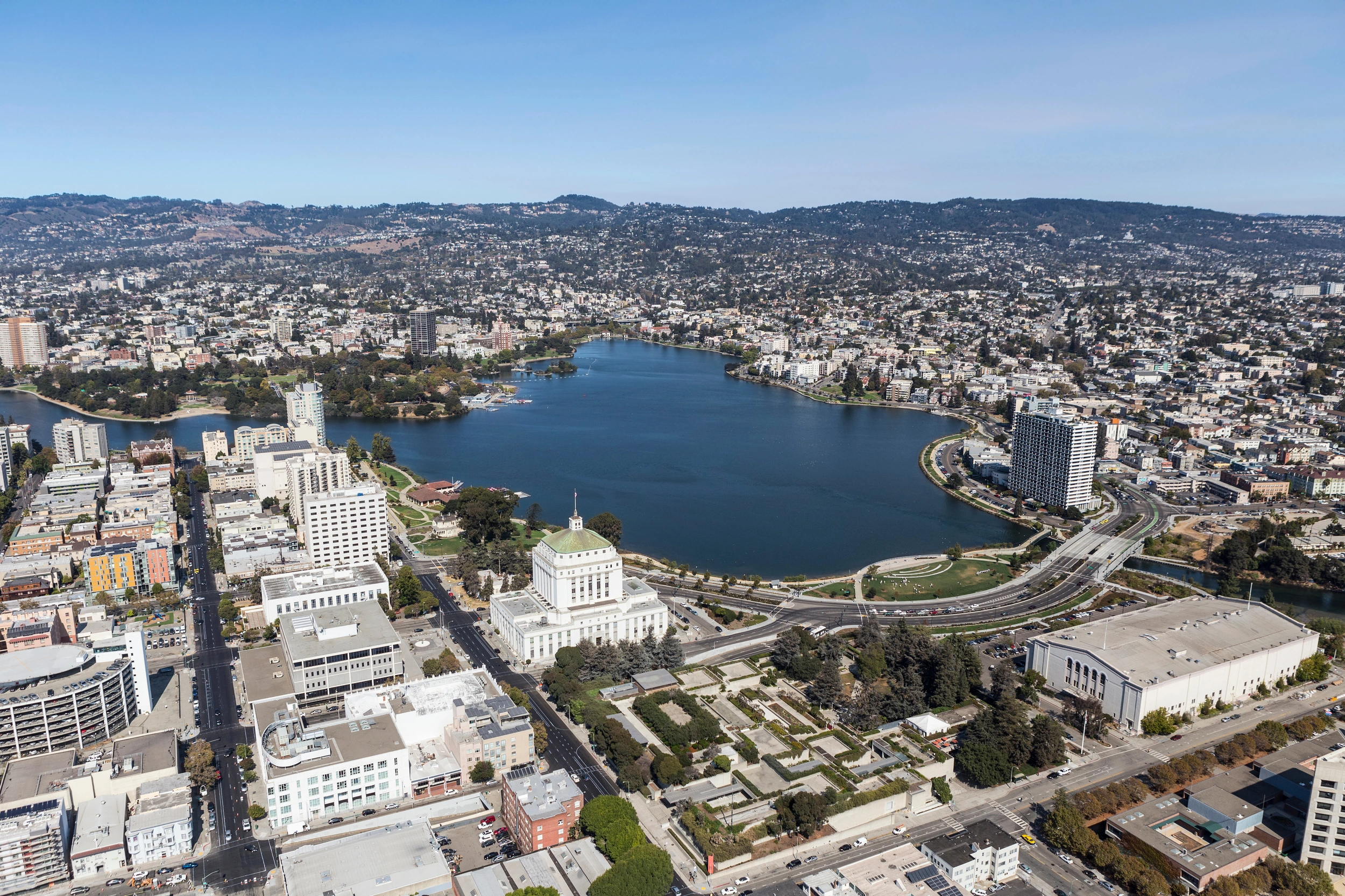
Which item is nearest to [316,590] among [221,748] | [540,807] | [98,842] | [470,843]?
[221,748]

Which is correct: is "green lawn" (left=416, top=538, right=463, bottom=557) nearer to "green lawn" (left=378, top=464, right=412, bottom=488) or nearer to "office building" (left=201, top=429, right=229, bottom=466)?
"green lawn" (left=378, top=464, right=412, bottom=488)

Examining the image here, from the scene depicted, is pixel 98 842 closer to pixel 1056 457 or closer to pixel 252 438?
pixel 252 438

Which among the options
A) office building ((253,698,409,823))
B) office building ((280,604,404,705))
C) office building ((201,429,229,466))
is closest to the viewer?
office building ((253,698,409,823))

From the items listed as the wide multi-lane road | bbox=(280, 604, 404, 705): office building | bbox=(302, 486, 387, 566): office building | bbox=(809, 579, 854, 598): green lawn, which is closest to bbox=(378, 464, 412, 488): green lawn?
bbox=(302, 486, 387, 566): office building

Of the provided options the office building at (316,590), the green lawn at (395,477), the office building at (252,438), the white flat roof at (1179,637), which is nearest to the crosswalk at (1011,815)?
the white flat roof at (1179,637)

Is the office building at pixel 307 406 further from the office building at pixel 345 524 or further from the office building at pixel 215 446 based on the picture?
the office building at pixel 345 524

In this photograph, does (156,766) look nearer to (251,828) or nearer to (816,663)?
(251,828)

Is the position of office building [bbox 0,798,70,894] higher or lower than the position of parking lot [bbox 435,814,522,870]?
higher
